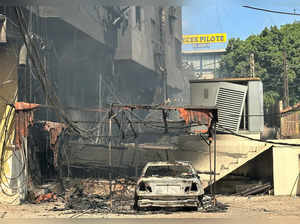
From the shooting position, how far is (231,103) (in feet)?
76.0

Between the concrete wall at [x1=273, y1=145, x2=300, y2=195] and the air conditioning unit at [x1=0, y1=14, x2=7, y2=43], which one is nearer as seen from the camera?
the air conditioning unit at [x1=0, y1=14, x2=7, y2=43]

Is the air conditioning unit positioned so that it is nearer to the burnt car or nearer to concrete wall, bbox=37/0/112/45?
concrete wall, bbox=37/0/112/45

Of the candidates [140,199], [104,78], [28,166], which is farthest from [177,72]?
[140,199]

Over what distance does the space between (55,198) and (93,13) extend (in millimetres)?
16474

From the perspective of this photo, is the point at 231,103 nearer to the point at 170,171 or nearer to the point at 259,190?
the point at 259,190

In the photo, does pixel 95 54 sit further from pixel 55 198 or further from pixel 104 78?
pixel 55 198

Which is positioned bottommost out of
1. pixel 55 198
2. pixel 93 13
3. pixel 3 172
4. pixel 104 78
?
pixel 55 198

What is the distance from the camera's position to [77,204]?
14742mm

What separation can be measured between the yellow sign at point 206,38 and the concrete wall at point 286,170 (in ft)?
297

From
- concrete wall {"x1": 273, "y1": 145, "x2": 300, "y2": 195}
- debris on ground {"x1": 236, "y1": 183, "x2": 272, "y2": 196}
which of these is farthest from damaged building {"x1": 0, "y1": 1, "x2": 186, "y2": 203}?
concrete wall {"x1": 273, "y1": 145, "x2": 300, "y2": 195}

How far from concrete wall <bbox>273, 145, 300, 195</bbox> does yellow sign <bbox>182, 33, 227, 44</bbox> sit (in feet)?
297

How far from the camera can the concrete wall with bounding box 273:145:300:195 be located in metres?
19.0

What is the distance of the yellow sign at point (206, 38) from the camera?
107250mm

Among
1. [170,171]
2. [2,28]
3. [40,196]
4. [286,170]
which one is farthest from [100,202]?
[286,170]
